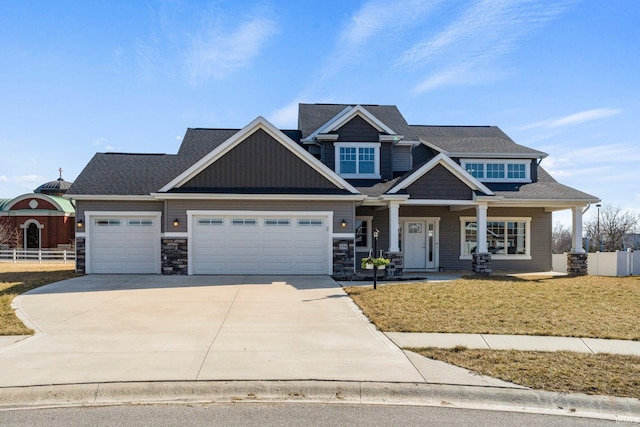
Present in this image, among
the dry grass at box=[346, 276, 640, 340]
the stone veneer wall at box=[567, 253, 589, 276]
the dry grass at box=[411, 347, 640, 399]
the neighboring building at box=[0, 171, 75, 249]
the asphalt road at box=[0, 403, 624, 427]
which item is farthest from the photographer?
the neighboring building at box=[0, 171, 75, 249]

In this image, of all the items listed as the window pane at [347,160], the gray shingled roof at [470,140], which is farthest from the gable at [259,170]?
the gray shingled roof at [470,140]

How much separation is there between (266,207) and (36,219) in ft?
88.7

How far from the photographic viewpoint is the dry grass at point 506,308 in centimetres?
905

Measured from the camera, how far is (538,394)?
228 inches

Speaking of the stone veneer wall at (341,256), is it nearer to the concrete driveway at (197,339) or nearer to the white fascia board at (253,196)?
the white fascia board at (253,196)

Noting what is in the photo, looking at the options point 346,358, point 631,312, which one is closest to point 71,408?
point 346,358

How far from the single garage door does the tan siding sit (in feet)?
1.11

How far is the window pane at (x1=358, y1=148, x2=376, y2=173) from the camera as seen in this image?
2062 cm

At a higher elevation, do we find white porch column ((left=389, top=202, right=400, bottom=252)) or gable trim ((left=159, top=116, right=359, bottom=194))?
gable trim ((left=159, top=116, right=359, bottom=194))

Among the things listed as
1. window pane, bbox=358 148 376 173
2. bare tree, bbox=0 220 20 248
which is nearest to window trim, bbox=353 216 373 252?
Answer: window pane, bbox=358 148 376 173

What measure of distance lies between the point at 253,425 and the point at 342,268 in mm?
13060

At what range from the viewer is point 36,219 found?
36281 mm

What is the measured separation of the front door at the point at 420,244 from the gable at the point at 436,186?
3.18 metres

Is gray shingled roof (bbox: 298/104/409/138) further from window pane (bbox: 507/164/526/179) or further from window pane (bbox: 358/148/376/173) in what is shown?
window pane (bbox: 507/164/526/179)
